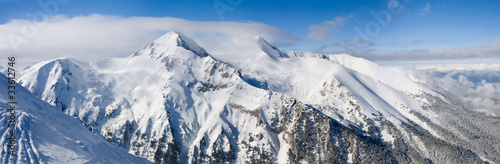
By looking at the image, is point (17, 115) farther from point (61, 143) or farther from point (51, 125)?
point (61, 143)

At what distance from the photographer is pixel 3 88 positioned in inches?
2793

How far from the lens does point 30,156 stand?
180 feet

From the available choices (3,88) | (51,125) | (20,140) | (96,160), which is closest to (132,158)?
(96,160)

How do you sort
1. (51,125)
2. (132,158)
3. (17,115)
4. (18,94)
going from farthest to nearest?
(132,158)
(18,94)
(51,125)
(17,115)

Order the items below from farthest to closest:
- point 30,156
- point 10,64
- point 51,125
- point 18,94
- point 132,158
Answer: point 132,158, point 18,94, point 51,125, point 30,156, point 10,64

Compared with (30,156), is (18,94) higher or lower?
higher

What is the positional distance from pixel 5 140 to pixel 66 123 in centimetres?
2058

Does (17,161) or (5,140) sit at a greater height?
(5,140)

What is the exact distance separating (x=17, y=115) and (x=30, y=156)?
14.3 meters

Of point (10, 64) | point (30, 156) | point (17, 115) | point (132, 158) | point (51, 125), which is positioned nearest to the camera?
point (10, 64)

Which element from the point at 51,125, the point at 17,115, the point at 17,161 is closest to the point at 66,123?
the point at 51,125

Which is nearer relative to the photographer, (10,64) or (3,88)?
(10,64)

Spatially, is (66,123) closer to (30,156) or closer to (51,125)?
(51,125)

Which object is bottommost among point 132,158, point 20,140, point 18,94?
point 132,158
